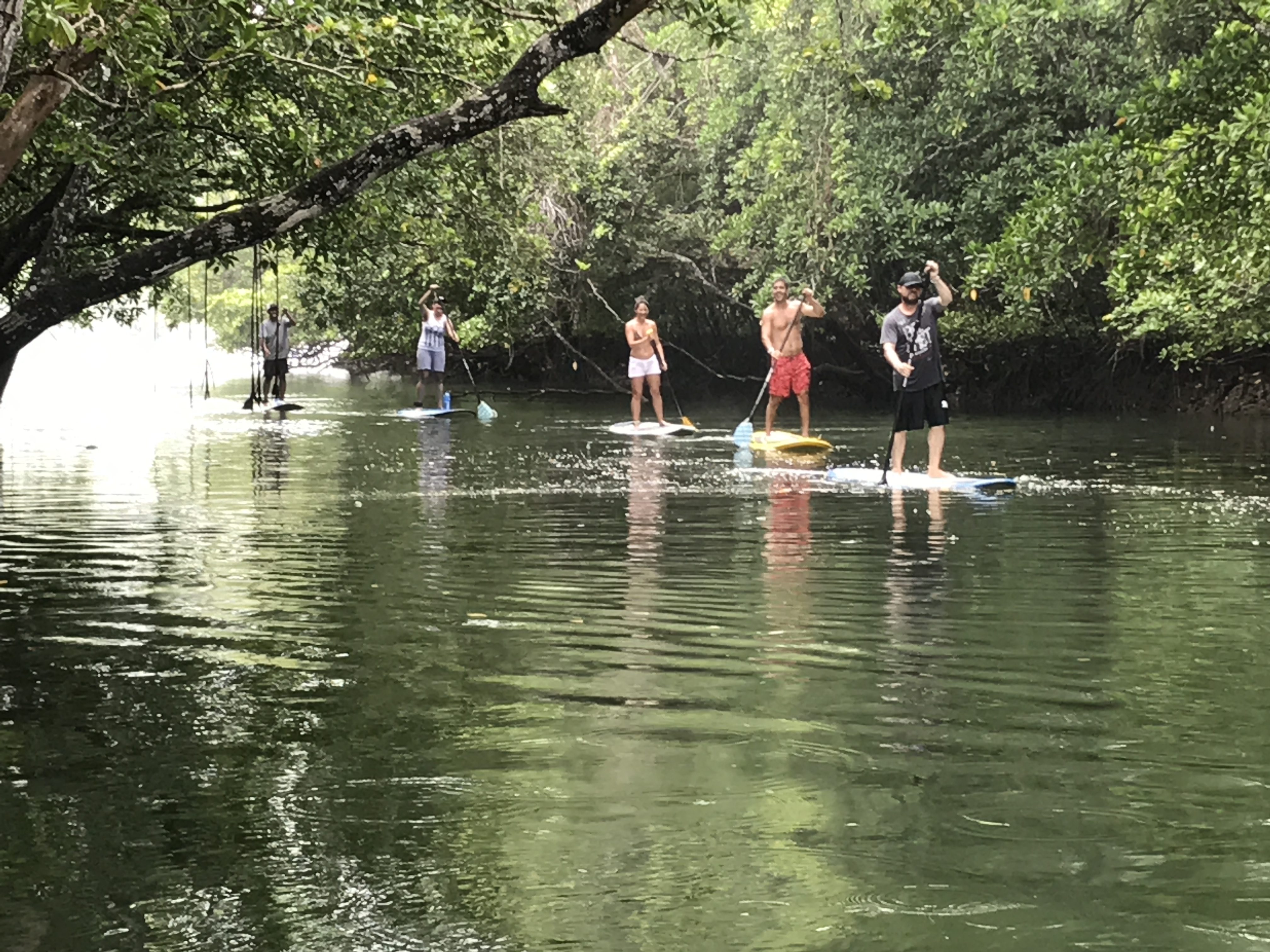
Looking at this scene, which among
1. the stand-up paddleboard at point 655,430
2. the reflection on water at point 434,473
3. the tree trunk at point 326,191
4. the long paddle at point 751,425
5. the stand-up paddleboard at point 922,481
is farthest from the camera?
the stand-up paddleboard at point 655,430

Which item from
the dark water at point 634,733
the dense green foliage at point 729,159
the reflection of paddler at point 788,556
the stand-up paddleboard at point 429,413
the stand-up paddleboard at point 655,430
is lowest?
the dark water at point 634,733

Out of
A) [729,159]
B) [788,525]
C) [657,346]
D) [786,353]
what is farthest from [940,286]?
[729,159]

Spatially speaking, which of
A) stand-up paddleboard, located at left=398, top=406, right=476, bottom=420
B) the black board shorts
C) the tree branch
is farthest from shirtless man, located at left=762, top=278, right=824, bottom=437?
the tree branch

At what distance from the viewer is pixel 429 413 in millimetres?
29484

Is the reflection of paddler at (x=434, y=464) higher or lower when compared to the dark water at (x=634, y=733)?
higher

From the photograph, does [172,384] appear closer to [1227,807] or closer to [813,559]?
[813,559]

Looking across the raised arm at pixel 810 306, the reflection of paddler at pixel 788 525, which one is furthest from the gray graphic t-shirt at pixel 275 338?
the reflection of paddler at pixel 788 525

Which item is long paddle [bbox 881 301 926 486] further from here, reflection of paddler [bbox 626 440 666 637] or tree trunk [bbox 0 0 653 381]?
tree trunk [bbox 0 0 653 381]

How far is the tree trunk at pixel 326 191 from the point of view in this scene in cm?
1023

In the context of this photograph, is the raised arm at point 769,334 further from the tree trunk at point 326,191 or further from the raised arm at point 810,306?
the tree trunk at point 326,191

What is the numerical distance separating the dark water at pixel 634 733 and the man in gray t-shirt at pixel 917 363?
9.66 ft

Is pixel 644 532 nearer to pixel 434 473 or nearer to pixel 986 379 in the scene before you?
pixel 434 473

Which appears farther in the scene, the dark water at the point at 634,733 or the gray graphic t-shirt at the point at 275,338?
the gray graphic t-shirt at the point at 275,338

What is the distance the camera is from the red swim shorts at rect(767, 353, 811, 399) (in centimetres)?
2280
